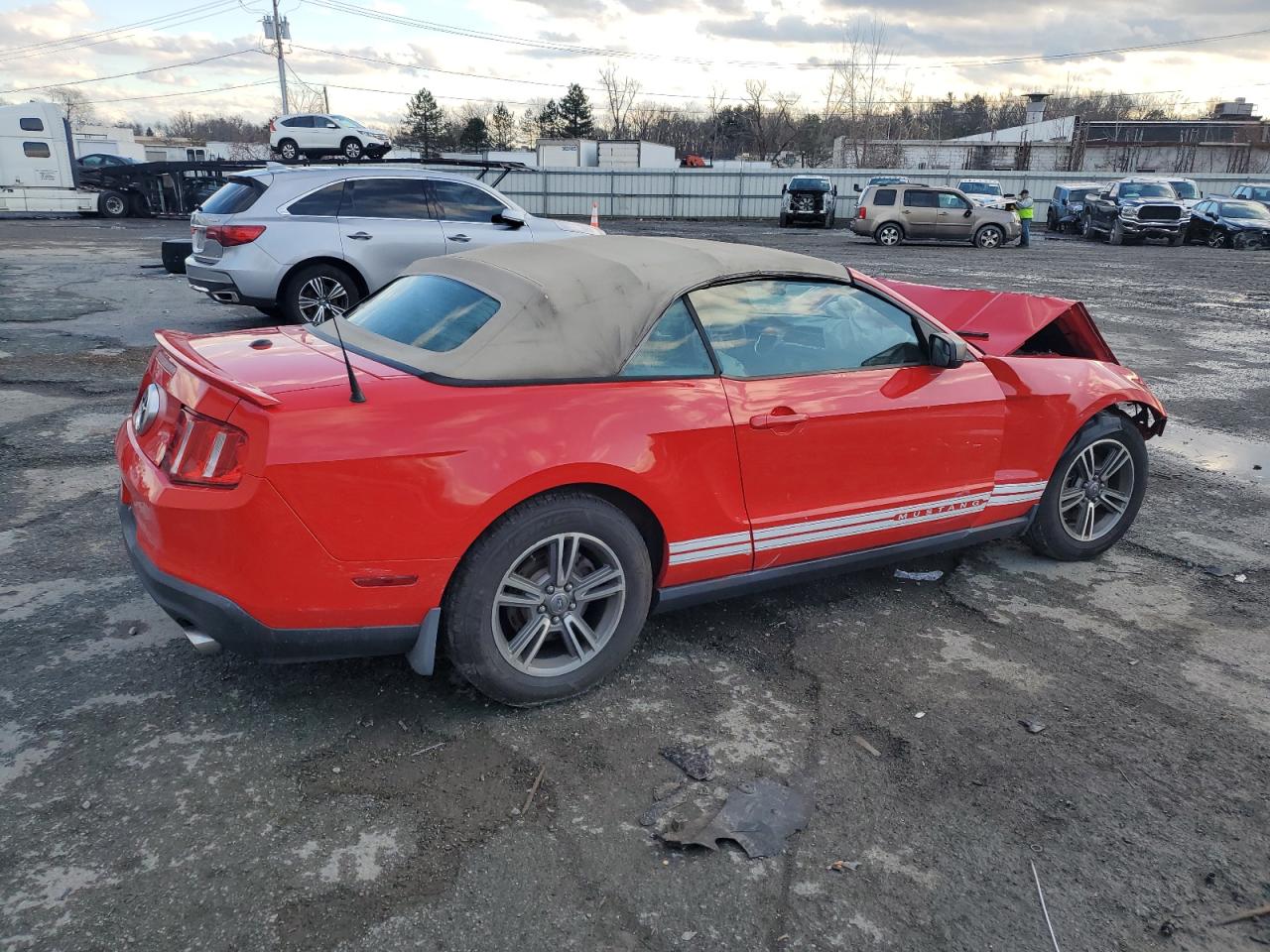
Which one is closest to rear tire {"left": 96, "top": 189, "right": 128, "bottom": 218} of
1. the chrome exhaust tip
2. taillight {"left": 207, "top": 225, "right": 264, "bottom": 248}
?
taillight {"left": 207, "top": 225, "right": 264, "bottom": 248}

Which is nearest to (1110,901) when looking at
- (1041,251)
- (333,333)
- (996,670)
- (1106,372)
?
(996,670)

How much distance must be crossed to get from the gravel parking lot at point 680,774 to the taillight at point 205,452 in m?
0.85

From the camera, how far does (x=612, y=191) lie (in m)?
37.3

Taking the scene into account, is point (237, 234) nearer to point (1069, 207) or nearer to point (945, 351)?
point (945, 351)

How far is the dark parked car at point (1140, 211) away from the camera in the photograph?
27.7 metres

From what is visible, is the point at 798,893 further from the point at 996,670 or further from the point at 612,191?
the point at 612,191

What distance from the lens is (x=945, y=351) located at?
12.8 feet

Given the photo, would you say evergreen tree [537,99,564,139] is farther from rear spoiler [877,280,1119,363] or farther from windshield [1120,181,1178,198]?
rear spoiler [877,280,1119,363]

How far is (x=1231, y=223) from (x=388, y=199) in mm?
27093

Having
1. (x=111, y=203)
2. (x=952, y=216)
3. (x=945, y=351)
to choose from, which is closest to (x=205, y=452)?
(x=945, y=351)

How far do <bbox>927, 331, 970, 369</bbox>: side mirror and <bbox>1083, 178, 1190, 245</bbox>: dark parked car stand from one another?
2817 centimetres

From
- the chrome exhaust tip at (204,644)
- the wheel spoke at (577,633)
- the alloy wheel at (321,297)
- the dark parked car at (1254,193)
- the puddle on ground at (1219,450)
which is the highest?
the dark parked car at (1254,193)

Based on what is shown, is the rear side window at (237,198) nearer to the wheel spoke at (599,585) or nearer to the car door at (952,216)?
the wheel spoke at (599,585)

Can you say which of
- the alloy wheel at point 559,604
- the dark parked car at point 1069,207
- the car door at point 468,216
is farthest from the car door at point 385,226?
the dark parked car at point 1069,207
